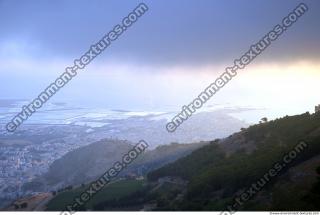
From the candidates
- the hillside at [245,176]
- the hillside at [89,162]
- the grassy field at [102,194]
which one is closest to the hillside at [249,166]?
the hillside at [245,176]

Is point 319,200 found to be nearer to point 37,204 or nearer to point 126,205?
point 126,205

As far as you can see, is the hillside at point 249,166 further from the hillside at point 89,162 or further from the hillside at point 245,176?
the hillside at point 89,162

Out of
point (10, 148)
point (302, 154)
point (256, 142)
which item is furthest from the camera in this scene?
point (10, 148)

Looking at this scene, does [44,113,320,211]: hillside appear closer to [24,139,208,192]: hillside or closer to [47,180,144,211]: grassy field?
[47,180,144,211]: grassy field

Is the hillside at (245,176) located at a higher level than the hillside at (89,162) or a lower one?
lower

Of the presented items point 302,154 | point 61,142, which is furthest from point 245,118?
point 302,154

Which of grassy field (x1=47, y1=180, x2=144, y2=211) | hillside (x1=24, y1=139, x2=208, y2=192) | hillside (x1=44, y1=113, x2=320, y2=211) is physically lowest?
hillside (x1=44, y1=113, x2=320, y2=211)

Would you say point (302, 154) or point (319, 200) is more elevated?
point (302, 154)

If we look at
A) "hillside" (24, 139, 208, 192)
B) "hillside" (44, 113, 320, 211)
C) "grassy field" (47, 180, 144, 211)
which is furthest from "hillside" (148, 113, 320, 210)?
"hillside" (24, 139, 208, 192)
